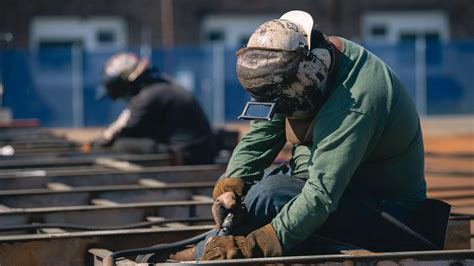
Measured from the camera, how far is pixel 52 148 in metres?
13.7

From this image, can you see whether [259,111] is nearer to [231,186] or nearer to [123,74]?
[231,186]

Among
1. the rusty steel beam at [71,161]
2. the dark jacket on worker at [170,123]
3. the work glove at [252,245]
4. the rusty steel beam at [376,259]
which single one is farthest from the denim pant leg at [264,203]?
the dark jacket on worker at [170,123]

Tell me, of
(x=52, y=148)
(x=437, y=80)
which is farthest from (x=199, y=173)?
(x=437, y=80)

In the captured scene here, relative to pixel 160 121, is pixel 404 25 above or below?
below

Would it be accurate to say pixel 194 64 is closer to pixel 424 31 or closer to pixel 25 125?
pixel 424 31

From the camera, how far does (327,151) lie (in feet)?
17.2

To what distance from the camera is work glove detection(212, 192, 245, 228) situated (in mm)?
5551

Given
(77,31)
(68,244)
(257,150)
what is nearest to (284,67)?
(257,150)

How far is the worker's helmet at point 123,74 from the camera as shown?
40.3 ft

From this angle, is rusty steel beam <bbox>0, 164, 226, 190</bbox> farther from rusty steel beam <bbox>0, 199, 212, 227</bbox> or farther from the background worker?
rusty steel beam <bbox>0, 199, 212, 227</bbox>

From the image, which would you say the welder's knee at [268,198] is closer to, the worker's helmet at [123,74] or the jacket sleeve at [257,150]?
the jacket sleeve at [257,150]

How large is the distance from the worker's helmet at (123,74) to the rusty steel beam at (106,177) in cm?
248

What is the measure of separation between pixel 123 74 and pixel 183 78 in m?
22.1

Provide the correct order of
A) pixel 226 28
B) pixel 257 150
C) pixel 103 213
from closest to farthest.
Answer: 1. pixel 257 150
2. pixel 103 213
3. pixel 226 28
